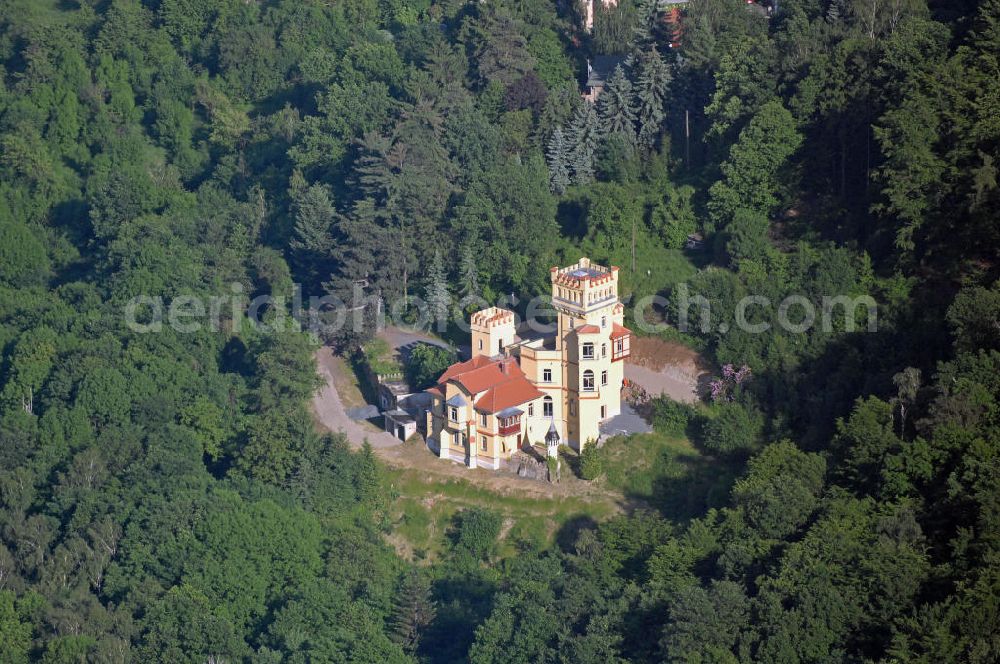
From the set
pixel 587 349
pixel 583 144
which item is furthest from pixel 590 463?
pixel 583 144

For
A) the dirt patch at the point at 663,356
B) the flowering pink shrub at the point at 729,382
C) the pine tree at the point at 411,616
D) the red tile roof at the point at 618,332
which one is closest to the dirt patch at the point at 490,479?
the pine tree at the point at 411,616

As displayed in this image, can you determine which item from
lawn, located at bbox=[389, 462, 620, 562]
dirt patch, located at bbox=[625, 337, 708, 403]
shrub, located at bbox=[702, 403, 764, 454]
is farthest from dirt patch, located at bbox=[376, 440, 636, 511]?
dirt patch, located at bbox=[625, 337, 708, 403]

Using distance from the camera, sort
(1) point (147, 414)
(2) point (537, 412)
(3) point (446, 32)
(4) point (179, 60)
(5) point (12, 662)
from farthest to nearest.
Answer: (4) point (179, 60) → (3) point (446, 32) → (1) point (147, 414) → (2) point (537, 412) → (5) point (12, 662)

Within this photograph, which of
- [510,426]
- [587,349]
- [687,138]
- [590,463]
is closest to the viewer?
[590,463]

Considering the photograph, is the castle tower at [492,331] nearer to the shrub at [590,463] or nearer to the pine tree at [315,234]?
the shrub at [590,463]

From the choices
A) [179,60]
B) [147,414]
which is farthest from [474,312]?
[179,60]

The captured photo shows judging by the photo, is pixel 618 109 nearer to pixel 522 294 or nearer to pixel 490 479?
pixel 522 294

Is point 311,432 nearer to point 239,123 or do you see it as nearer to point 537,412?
point 537,412
